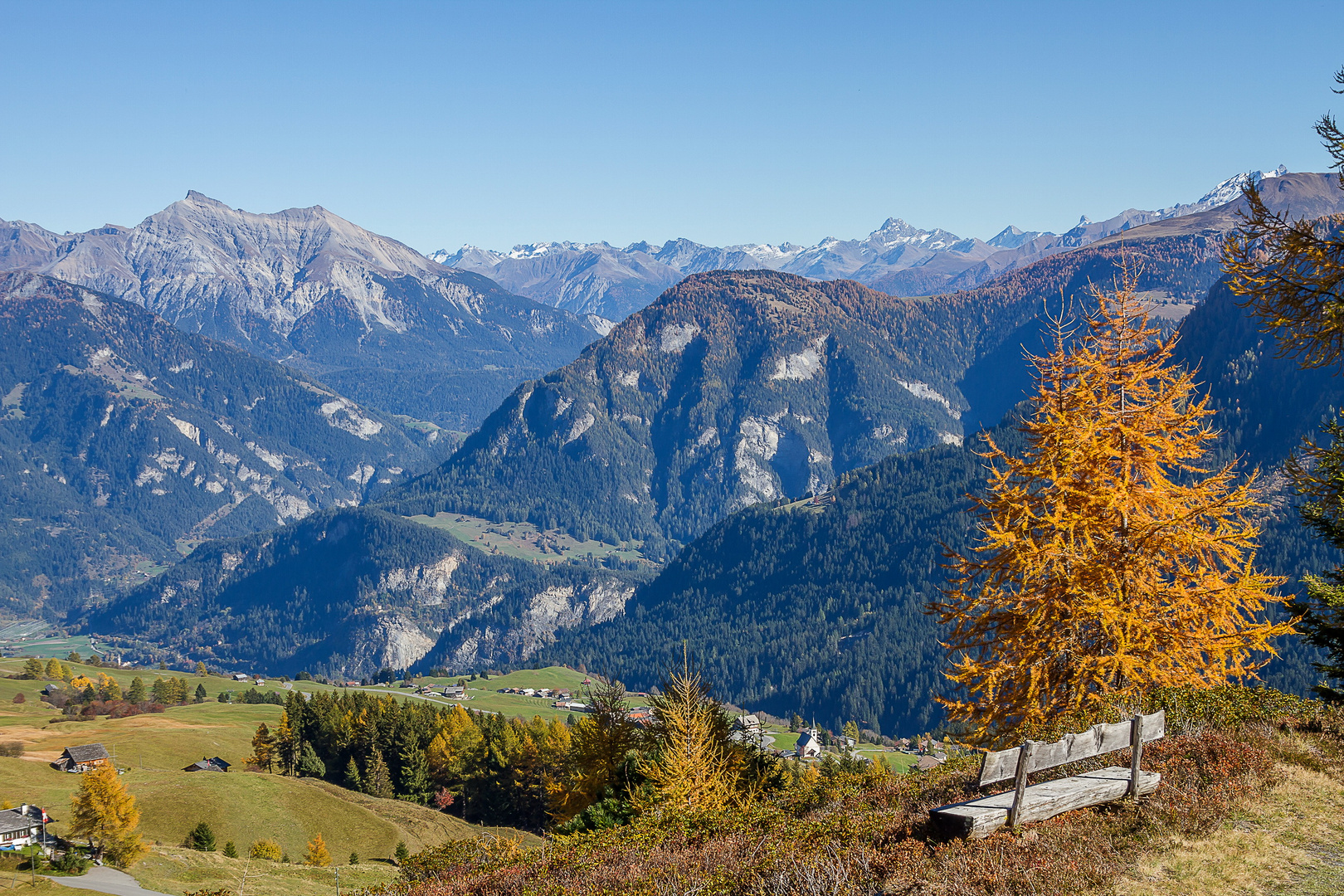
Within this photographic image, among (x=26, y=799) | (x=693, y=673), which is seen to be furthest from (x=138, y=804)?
(x=693, y=673)

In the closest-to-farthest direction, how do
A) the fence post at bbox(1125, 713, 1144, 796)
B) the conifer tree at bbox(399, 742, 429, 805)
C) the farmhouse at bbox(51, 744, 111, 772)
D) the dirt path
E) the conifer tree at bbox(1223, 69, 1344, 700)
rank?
the dirt path
the fence post at bbox(1125, 713, 1144, 796)
the conifer tree at bbox(1223, 69, 1344, 700)
the farmhouse at bbox(51, 744, 111, 772)
the conifer tree at bbox(399, 742, 429, 805)

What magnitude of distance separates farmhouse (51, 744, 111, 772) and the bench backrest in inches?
5661

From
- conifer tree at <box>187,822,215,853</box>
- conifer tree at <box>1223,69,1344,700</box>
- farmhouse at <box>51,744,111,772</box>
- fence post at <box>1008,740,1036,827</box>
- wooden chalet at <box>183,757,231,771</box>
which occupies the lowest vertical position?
wooden chalet at <box>183,757,231,771</box>

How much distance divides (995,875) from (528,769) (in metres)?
122

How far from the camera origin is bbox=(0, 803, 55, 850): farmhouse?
273 ft

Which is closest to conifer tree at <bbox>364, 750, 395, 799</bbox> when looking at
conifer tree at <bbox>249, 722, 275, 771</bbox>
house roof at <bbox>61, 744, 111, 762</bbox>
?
conifer tree at <bbox>249, 722, 275, 771</bbox>

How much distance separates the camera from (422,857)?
25.6 m

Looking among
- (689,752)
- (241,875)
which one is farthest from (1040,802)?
(241,875)

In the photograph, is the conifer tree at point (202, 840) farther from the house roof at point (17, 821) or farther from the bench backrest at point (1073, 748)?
the bench backrest at point (1073, 748)

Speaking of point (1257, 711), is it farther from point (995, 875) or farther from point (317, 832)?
point (317, 832)

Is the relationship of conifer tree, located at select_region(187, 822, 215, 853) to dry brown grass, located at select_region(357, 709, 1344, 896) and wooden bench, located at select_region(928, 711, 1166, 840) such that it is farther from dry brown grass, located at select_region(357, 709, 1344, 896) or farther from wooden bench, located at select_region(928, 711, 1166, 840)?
wooden bench, located at select_region(928, 711, 1166, 840)

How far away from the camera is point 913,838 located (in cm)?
1644

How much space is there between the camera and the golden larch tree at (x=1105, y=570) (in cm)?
2453

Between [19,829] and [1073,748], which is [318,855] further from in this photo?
[1073,748]
